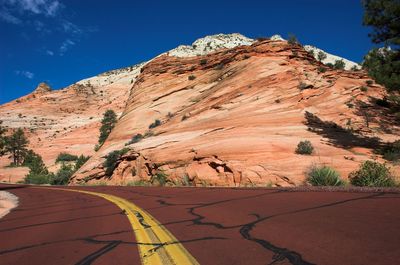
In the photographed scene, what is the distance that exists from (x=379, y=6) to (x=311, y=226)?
58.8 ft

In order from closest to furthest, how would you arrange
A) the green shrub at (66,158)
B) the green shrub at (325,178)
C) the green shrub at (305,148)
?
the green shrub at (325,178) < the green shrub at (305,148) < the green shrub at (66,158)

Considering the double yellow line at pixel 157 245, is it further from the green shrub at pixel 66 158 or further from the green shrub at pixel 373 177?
the green shrub at pixel 66 158

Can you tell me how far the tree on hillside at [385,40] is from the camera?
62.6 ft

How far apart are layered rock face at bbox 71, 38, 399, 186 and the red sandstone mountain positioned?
0.21ft

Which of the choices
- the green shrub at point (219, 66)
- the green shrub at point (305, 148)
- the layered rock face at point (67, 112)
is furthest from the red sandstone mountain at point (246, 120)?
the layered rock face at point (67, 112)

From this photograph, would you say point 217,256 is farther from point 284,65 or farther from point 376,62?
point 284,65

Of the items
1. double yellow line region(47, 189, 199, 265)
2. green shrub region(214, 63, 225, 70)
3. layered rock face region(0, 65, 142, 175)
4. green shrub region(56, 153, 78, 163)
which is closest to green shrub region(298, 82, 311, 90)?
green shrub region(214, 63, 225, 70)

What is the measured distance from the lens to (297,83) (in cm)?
2817

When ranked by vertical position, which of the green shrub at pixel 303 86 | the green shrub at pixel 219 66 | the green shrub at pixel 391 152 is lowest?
the green shrub at pixel 391 152

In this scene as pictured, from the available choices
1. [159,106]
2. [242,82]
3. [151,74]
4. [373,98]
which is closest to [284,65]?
[242,82]

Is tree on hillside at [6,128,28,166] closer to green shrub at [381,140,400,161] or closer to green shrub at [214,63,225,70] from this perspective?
green shrub at [214,63,225,70]

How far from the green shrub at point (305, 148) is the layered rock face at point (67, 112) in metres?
57.8

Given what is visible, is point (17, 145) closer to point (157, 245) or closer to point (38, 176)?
point (38, 176)

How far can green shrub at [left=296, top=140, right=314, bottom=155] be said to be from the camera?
18.8 meters
